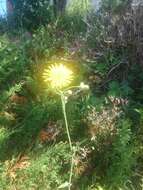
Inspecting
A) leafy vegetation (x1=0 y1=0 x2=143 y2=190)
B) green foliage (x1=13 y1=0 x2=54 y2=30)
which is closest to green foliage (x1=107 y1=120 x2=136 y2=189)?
leafy vegetation (x1=0 y1=0 x2=143 y2=190)

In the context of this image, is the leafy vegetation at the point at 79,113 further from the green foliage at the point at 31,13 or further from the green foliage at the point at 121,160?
the green foliage at the point at 31,13

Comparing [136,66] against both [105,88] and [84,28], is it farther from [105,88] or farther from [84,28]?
[84,28]

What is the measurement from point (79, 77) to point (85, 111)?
2.47ft

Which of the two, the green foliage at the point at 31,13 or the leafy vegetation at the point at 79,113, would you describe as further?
the green foliage at the point at 31,13

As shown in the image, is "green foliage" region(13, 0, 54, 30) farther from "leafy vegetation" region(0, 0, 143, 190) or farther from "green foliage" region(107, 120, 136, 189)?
"green foliage" region(107, 120, 136, 189)

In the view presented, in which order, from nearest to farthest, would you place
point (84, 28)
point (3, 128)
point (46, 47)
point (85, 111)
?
point (3, 128) < point (85, 111) < point (46, 47) < point (84, 28)

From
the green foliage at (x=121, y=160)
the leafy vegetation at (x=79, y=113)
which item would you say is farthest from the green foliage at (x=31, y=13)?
the green foliage at (x=121, y=160)

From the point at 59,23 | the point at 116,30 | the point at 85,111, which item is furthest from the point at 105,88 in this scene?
the point at 59,23

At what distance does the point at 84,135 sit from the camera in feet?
13.4

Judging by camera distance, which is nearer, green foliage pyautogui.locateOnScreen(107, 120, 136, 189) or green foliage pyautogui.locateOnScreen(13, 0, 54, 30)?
green foliage pyautogui.locateOnScreen(107, 120, 136, 189)

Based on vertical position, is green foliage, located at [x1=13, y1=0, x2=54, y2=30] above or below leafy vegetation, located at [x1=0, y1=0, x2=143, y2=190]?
below

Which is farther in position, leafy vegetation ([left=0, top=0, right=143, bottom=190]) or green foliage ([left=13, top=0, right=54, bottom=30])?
green foliage ([left=13, top=0, right=54, bottom=30])

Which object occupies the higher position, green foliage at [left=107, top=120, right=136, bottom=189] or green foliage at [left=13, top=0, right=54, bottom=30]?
green foliage at [left=107, top=120, right=136, bottom=189]

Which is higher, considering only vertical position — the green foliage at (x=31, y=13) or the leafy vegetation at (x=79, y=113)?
the leafy vegetation at (x=79, y=113)
